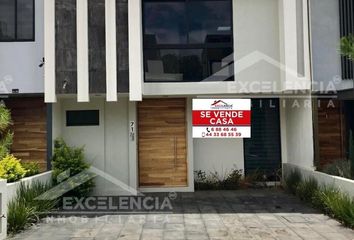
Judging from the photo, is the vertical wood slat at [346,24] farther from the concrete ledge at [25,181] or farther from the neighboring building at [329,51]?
the concrete ledge at [25,181]

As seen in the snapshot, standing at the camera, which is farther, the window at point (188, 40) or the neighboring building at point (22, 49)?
the window at point (188, 40)

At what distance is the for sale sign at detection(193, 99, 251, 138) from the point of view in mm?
11547

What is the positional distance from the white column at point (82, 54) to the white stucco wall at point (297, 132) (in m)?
6.15

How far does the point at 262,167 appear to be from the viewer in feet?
45.7

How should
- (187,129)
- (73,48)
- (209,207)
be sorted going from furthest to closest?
(187,129) < (73,48) < (209,207)

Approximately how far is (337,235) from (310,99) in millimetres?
5206

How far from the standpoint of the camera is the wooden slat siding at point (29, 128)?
12594 millimetres

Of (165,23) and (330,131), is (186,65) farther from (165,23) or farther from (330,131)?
(330,131)

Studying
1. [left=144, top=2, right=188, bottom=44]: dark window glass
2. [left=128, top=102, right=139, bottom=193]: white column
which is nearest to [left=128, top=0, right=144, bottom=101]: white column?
[left=144, top=2, right=188, bottom=44]: dark window glass

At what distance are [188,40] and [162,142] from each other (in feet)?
10.7

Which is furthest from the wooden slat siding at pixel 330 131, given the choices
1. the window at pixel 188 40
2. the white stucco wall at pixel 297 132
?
the window at pixel 188 40

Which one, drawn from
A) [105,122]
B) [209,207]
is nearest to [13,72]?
[105,122]

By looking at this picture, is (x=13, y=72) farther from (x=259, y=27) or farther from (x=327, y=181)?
(x=327, y=181)

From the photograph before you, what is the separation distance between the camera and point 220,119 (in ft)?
38.1
